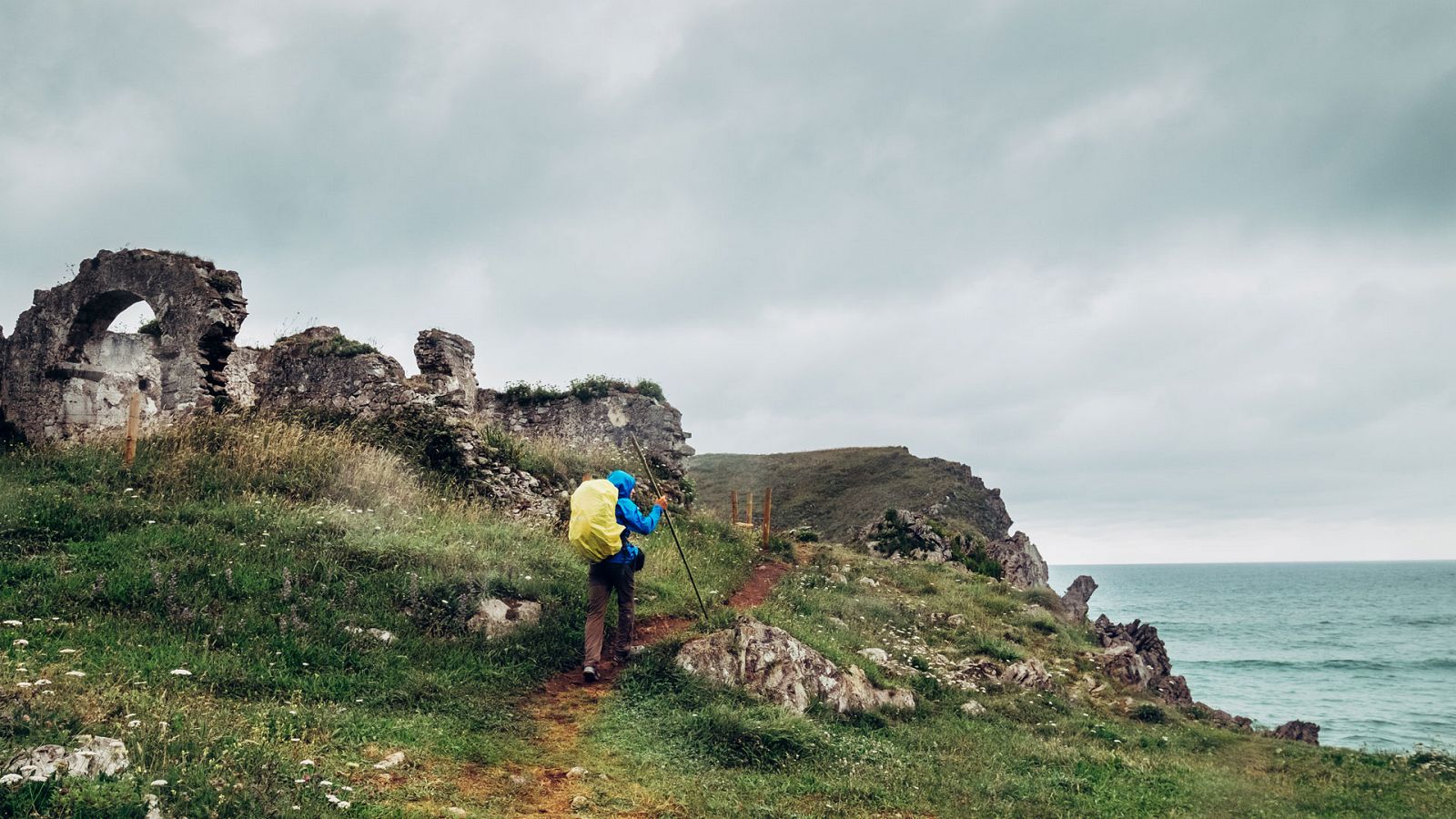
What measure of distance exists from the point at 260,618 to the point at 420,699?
208 cm

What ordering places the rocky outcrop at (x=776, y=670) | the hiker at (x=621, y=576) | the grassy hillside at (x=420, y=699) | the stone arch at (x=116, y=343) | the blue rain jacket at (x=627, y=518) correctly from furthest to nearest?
the stone arch at (x=116, y=343)
the blue rain jacket at (x=627, y=518)
the hiker at (x=621, y=576)
the rocky outcrop at (x=776, y=670)
the grassy hillside at (x=420, y=699)

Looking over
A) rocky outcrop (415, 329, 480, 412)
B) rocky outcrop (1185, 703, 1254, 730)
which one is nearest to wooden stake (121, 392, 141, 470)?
rocky outcrop (415, 329, 480, 412)

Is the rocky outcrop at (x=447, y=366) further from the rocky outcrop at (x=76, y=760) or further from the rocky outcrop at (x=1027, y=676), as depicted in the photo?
the rocky outcrop at (x=76, y=760)

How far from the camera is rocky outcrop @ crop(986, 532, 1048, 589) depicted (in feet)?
92.9

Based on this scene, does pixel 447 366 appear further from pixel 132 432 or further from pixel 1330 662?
pixel 1330 662

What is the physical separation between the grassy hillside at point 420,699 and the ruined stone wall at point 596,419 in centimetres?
1283

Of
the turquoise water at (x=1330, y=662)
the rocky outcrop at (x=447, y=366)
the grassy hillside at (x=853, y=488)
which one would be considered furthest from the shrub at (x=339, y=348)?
the grassy hillside at (x=853, y=488)

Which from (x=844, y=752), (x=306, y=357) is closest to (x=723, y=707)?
(x=844, y=752)

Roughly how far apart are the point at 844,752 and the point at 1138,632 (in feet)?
64.3

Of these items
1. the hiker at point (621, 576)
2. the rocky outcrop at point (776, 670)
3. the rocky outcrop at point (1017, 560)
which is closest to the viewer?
the rocky outcrop at point (776, 670)

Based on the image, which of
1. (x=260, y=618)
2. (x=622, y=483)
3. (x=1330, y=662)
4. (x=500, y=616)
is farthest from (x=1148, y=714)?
(x=1330, y=662)

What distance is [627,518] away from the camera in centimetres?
931

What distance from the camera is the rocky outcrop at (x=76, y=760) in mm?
4270

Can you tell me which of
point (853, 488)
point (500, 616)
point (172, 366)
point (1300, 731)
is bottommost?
point (1300, 731)
